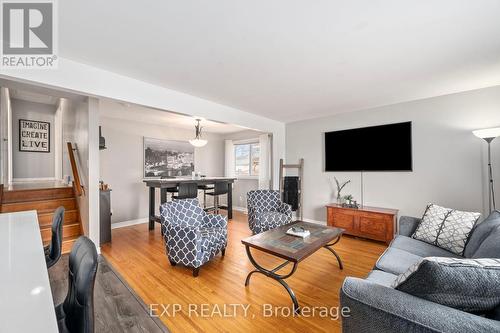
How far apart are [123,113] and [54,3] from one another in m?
3.00

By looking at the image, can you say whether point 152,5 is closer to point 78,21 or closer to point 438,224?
point 78,21

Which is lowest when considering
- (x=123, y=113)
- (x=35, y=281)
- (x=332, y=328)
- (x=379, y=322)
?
(x=332, y=328)

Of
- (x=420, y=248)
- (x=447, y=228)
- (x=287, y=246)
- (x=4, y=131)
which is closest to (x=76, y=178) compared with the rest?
(x=4, y=131)

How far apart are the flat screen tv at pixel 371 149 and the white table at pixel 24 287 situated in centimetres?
444

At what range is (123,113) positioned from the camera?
433cm

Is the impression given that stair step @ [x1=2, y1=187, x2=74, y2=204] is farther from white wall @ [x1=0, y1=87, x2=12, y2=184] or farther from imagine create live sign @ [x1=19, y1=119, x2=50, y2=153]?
imagine create live sign @ [x1=19, y1=119, x2=50, y2=153]

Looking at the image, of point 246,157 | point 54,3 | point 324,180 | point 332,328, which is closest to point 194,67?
point 54,3

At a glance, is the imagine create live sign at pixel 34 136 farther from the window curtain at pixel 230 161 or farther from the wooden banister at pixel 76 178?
the window curtain at pixel 230 161

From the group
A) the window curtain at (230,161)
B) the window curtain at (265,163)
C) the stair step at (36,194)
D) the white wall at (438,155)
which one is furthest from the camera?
the window curtain at (230,161)

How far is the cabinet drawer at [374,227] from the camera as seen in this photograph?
3.60 m

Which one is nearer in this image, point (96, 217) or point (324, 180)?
point (96, 217)

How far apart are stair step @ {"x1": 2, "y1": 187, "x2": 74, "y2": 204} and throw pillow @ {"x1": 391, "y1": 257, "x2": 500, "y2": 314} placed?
503cm

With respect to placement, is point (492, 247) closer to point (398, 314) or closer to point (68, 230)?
point (398, 314)

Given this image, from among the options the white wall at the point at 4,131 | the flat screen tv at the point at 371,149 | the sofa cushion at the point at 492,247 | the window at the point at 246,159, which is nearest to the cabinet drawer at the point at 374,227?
the flat screen tv at the point at 371,149
